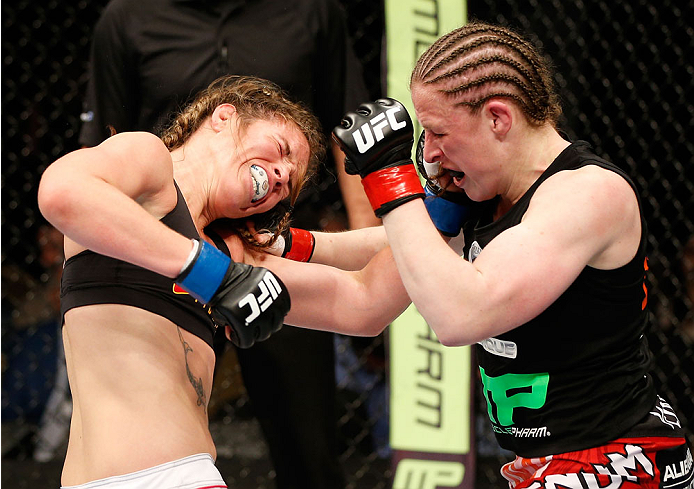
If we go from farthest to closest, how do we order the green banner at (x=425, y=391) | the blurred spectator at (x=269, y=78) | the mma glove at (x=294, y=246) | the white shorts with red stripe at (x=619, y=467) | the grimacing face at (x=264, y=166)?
the green banner at (x=425, y=391) → the blurred spectator at (x=269, y=78) → the mma glove at (x=294, y=246) → the grimacing face at (x=264, y=166) → the white shorts with red stripe at (x=619, y=467)

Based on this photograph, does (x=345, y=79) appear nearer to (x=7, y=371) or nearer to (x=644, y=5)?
(x=644, y=5)

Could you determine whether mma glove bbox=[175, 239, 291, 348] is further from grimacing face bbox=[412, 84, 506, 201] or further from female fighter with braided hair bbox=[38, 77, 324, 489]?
grimacing face bbox=[412, 84, 506, 201]

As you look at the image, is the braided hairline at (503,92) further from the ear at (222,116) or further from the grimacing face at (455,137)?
the ear at (222,116)

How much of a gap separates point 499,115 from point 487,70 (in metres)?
0.06

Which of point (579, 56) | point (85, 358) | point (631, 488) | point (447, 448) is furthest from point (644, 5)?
point (85, 358)

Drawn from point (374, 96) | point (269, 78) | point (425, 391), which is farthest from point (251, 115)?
point (374, 96)

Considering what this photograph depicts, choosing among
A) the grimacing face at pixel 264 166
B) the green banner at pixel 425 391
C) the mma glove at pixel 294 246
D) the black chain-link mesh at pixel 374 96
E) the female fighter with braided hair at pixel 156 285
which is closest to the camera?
the female fighter with braided hair at pixel 156 285

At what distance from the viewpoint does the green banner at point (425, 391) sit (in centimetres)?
235

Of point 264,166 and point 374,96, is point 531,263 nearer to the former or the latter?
point 264,166

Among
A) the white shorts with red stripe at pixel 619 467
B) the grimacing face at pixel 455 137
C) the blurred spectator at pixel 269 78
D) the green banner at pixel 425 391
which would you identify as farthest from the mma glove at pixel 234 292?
the green banner at pixel 425 391

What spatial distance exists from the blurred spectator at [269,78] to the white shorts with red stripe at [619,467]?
0.71m

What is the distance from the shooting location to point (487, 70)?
1.10 m

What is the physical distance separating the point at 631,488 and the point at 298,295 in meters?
0.58

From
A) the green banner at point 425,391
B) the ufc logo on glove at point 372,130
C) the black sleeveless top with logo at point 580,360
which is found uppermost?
the ufc logo on glove at point 372,130
